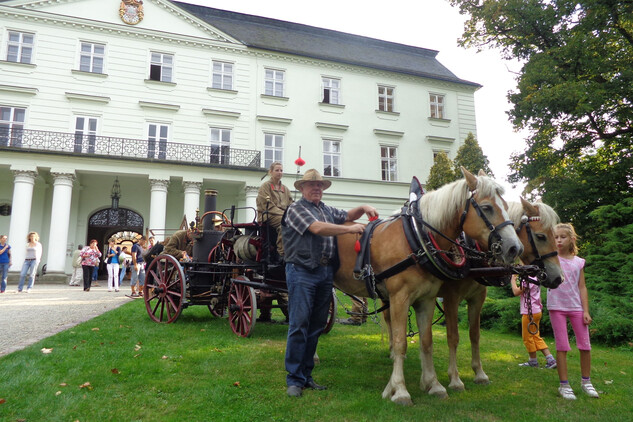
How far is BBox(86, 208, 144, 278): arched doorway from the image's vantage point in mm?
20281

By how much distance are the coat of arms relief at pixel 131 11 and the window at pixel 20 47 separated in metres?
4.10

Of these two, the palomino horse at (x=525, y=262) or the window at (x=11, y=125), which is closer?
the palomino horse at (x=525, y=262)

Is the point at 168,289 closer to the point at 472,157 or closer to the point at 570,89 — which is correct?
the point at 570,89

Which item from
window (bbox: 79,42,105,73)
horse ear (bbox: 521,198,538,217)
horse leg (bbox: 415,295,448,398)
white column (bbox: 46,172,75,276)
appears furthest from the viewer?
window (bbox: 79,42,105,73)

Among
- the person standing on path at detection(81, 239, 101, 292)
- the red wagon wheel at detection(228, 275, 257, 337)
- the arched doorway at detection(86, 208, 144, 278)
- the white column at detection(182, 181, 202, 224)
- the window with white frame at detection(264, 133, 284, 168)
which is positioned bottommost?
the red wagon wheel at detection(228, 275, 257, 337)

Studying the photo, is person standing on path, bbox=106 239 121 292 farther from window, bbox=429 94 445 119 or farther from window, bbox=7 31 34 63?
window, bbox=429 94 445 119

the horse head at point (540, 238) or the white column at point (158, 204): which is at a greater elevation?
the white column at point (158, 204)

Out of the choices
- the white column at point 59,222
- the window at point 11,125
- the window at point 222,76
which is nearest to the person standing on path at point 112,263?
the white column at point 59,222

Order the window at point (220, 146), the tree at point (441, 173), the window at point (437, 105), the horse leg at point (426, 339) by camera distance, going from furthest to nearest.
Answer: the window at point (437, 105)
the window at point (220, 146)
the tree at point (441, 173)
the horse leg at point (426, 339)

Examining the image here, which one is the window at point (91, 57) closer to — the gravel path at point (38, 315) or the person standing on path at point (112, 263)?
the person standing on path at point (112, 263)

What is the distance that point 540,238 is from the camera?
3.76m

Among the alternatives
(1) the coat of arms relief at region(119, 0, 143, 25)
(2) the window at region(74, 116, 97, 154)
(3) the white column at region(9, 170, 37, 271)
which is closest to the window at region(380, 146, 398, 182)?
(1) the coat of arms relief at region(119, 0, 143, 25)

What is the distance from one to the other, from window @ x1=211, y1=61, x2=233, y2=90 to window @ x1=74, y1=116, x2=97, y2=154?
5934 mm

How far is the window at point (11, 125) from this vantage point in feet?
57.3
